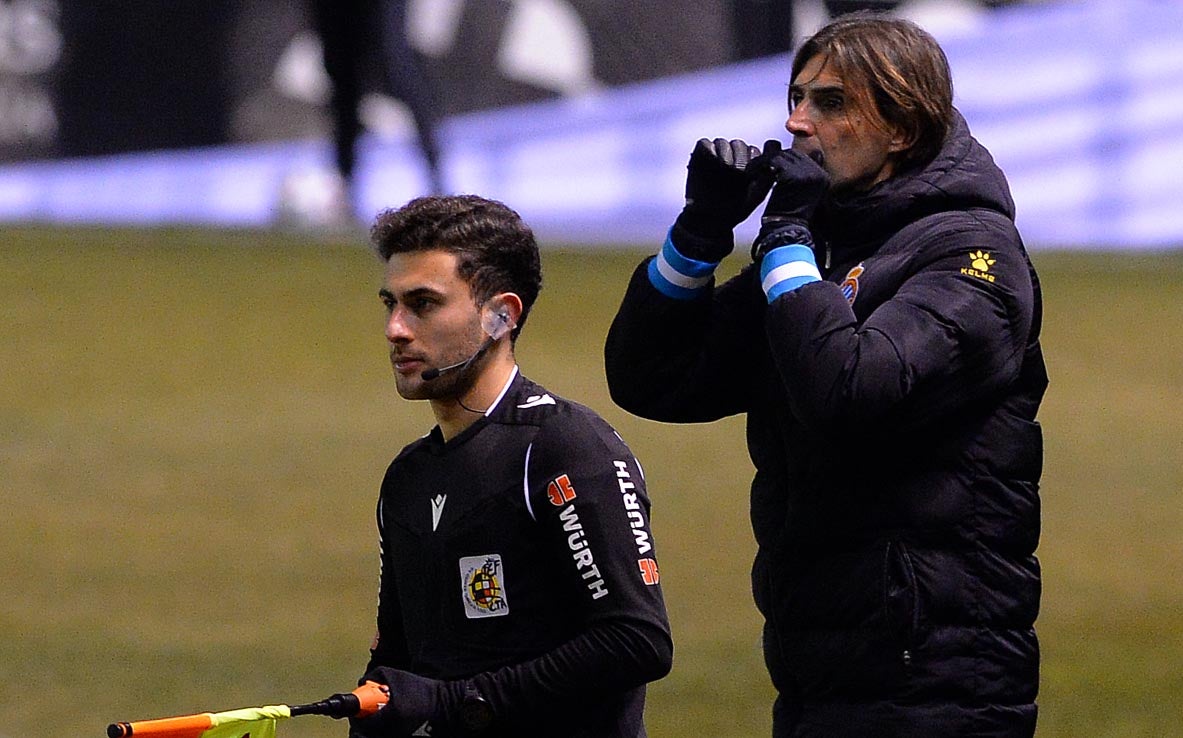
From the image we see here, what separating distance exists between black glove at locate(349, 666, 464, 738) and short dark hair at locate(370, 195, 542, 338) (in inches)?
23.1

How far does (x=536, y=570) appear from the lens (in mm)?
2951

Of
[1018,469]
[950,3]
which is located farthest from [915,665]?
[950,3]

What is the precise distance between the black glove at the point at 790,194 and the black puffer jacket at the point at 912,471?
0.11 meters

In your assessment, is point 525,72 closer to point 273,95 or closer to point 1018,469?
point 273,95

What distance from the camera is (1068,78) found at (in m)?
12.1

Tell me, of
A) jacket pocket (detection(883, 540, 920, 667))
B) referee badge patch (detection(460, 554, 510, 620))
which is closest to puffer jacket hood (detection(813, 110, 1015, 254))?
jacket pocket (detection(883, 540, 920, 667))

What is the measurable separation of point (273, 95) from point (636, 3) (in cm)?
236

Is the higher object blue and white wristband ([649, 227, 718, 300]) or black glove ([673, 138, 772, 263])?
black glove ([673, 138, 772, 263])

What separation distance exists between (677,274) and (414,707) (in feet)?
2.48

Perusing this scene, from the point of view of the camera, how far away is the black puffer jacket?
2715 mm

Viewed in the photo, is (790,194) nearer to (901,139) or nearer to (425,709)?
(901,139)

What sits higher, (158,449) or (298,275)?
(298,275)

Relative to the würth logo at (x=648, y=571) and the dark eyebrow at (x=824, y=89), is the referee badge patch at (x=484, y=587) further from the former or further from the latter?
the dark eyebrow at (x=824, y=89)

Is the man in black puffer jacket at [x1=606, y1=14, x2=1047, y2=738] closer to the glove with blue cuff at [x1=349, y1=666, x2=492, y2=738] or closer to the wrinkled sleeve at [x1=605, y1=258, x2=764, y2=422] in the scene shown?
the wrinkled sleeve at [x1=605, y1=258, x2=764, y2=422]
